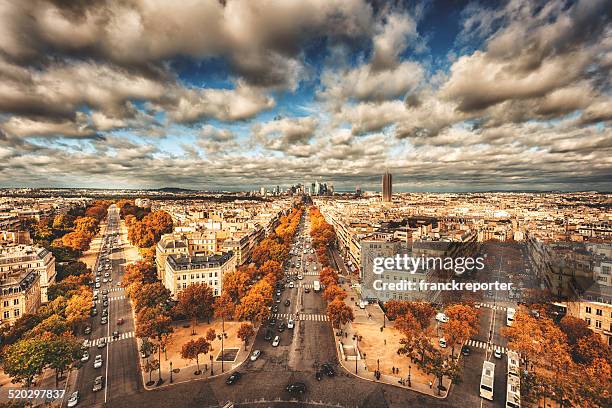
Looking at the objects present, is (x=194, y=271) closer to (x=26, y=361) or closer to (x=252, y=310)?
(x=252, y=310)

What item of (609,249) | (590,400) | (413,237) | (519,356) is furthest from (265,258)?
(609,249)

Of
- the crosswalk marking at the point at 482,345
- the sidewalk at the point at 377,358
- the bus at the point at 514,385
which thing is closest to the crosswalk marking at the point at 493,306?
the crosswalk marking at the point at 482,345

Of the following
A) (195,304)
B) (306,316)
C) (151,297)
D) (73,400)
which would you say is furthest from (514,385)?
(151,297)

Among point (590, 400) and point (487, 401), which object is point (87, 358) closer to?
point (487, 401)

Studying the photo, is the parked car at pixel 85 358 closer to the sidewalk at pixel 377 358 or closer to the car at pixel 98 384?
the car at pixel 98 384

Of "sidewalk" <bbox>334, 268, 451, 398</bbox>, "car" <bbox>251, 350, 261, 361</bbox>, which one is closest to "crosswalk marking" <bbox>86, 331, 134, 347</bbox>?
"car" <bbox>251, 350, 261, 361</bbox>

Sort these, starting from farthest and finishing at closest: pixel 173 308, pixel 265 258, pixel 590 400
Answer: pixel 265 258 → pixel 173 308 → pixel 590 400
